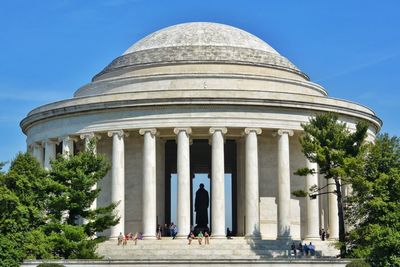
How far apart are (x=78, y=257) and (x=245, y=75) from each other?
2752 cm

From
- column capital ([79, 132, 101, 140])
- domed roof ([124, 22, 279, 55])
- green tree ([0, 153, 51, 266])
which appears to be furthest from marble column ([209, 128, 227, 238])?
green tree ([0, 153, 51, 266])

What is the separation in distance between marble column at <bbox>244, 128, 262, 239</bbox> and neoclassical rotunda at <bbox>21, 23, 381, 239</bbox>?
0.28 ft

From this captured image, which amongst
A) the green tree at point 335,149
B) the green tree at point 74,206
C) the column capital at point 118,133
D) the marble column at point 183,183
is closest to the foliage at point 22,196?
the green tree at point 74,206

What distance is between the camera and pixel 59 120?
86000 millimetres

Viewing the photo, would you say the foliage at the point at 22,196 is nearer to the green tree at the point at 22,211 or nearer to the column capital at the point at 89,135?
the green tree at the point at 22,211

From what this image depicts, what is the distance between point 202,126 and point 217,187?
5.47 metres

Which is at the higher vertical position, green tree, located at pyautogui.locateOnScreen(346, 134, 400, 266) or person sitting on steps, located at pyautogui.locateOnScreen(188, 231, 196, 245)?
green tree, located at pyautogui.locateOnScreen(346, 134, 400, 266)

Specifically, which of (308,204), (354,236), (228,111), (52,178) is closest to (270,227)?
(308,204)

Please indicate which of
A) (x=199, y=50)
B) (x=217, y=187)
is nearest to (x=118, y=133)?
(x=217, y=187)

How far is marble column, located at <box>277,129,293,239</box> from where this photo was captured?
263ft

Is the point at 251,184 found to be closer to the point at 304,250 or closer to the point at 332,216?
the point at 304,250

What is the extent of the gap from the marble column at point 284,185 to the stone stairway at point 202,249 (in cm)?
171

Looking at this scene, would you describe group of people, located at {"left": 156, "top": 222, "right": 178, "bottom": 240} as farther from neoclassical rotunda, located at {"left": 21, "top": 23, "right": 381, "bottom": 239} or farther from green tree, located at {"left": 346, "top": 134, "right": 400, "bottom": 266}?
green tree, located at {"left": 346, "top": 134, "right": 400, "bottom": 266}

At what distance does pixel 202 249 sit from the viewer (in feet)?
245
